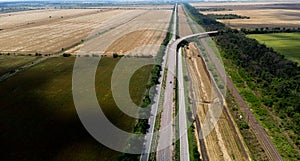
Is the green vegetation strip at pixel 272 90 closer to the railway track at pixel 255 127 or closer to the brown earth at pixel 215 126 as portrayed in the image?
the railway track at pixel 255 127

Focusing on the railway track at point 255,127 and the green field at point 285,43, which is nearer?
the railway track at point 255,127

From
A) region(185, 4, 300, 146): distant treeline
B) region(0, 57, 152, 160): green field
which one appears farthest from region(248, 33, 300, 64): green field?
region(0, 57, 152, 160): green field

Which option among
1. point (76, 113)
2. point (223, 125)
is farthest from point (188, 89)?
point (76, 113)

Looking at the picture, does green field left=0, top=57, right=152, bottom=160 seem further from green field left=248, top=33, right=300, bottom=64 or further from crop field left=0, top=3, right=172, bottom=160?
green field left=248, top=33, right=300, bottom=64

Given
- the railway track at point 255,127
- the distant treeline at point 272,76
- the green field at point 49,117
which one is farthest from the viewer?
the distant treeline at point 272,76

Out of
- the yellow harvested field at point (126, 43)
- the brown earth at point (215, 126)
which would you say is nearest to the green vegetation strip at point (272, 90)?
the brown earth at point (215, 126)

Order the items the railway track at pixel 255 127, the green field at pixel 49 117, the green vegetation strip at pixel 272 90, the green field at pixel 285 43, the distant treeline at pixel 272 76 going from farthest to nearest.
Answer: the green field at pixel 285 43 < the distant treeline at pixel 272 76 < the green vegetation strip at pixel 272 90 < the railway track at pixel 255 127 < the green field at pixel 49 117
